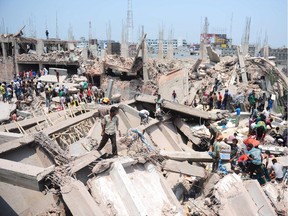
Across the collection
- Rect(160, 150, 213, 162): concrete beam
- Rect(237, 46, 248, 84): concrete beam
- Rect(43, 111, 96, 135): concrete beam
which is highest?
Rect(237, 46, 248, 84): concrete beam

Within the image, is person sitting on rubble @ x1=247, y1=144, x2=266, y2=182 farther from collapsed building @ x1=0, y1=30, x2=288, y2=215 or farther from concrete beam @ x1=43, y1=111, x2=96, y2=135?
concrete beam @ x1=43, y1=111, x2=96, y2=135

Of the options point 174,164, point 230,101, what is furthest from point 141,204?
point 230,101

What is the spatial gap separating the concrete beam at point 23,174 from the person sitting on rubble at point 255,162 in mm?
3968

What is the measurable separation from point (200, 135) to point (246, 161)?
3131 millimetres

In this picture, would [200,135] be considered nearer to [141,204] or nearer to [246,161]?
[246,161]

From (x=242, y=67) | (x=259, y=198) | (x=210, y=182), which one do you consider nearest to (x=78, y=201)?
(x=210, y=182)

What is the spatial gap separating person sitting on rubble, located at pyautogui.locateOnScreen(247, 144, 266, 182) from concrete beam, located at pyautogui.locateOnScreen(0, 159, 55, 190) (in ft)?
13.0

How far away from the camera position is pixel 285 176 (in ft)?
19.7

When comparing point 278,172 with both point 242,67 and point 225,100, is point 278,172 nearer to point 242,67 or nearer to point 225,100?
point 225,100

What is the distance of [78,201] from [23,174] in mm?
911

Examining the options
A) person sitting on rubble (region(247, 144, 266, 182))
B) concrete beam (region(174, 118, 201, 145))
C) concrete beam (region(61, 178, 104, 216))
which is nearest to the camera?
concrete beam (region(61, 178, 104, 216))

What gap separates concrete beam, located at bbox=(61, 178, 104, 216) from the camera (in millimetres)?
3939

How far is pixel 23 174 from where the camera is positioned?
4.04m

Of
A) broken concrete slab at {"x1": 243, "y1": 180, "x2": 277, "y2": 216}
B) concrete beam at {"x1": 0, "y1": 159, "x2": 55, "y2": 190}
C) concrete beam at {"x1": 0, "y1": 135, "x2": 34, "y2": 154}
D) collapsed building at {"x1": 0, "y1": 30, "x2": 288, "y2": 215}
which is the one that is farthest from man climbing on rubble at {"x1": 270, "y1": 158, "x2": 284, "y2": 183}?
concrete beam at {"x1": 0, "y1": 135, "x2": 34, "y2": 154}
